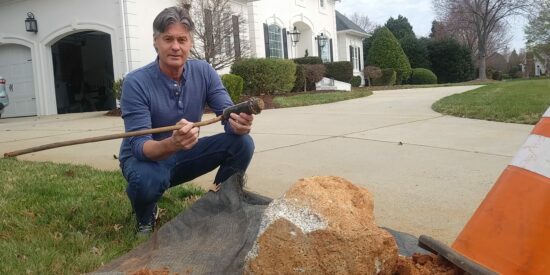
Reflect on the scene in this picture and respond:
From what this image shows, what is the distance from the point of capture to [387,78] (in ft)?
92.7

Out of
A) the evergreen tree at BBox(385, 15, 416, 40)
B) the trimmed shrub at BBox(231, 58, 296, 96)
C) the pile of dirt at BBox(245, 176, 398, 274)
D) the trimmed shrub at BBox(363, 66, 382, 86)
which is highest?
the evergreen tree at BBox(385, 15, 416, 40)

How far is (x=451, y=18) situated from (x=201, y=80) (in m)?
42.4

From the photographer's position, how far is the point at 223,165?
10.8 feet

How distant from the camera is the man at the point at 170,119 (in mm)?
2764

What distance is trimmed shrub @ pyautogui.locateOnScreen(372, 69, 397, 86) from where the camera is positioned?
28.1m

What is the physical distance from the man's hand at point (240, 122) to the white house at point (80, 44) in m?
11.5

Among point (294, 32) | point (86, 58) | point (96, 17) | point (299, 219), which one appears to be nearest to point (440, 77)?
point (294, 32)

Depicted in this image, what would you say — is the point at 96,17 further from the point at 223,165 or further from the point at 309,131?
the point at 223,165

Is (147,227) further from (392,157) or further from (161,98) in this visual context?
(392,157)

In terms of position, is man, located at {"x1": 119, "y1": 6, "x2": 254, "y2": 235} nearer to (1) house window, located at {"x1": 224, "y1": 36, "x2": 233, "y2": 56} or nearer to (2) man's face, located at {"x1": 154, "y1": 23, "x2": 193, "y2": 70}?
(2) man's face, located at {"x1": 154, "y1": 23, "x2": 193, "y2": 70}

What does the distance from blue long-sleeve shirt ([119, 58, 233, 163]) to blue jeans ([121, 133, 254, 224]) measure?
0.10 m

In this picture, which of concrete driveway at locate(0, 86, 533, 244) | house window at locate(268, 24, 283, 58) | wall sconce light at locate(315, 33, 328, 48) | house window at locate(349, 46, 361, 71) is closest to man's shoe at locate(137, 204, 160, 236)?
concrete driveway at locate(0, 86, 533, 244)

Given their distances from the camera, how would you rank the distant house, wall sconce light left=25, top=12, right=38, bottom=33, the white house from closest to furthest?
the white house, wall sconce light left=25, top=12, right=38, bottom=33, the distant house

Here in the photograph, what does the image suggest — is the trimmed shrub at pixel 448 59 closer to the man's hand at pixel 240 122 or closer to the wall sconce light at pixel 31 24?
the wall sconce light at pixel 31 24
